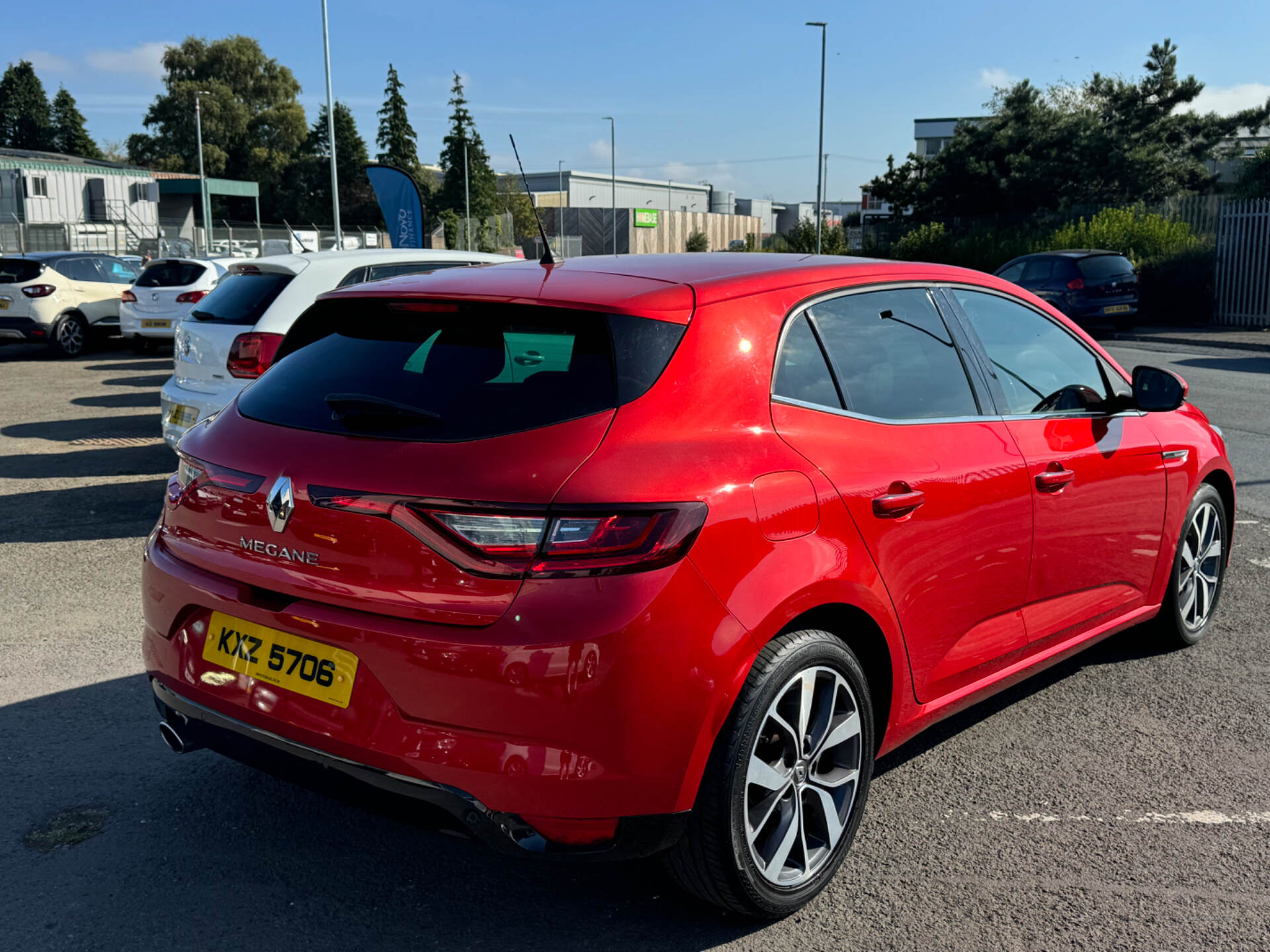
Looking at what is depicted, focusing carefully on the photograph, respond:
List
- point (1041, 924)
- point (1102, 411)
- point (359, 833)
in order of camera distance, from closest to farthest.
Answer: point (1041, 924) → point (359, 833) → point (1102, 411)

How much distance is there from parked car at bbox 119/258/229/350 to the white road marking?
15.1 metres

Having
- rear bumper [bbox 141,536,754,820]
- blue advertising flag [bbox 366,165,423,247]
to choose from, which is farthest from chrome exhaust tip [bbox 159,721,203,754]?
blue advertising flag [bbox 366,165,423,247]

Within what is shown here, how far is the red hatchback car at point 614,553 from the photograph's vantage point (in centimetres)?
246

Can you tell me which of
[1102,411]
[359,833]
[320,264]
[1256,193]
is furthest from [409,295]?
[1256,193]

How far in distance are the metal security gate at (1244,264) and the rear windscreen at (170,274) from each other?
2016 cm

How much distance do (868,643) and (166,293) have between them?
15.7 meters

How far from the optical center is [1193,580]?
4879 millimetres

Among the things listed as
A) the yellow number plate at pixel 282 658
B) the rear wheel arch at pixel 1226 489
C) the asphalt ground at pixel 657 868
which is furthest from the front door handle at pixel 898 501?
the rear wheel arch at pixel 1226 489

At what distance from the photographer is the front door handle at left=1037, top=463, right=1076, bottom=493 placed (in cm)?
364

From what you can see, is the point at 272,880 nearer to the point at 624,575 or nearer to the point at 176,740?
the point at 176,740

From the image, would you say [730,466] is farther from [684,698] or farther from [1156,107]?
[1156,107]

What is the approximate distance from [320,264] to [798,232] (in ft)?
128

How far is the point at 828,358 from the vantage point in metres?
3.16

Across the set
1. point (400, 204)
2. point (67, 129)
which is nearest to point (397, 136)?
point (67, 129)
